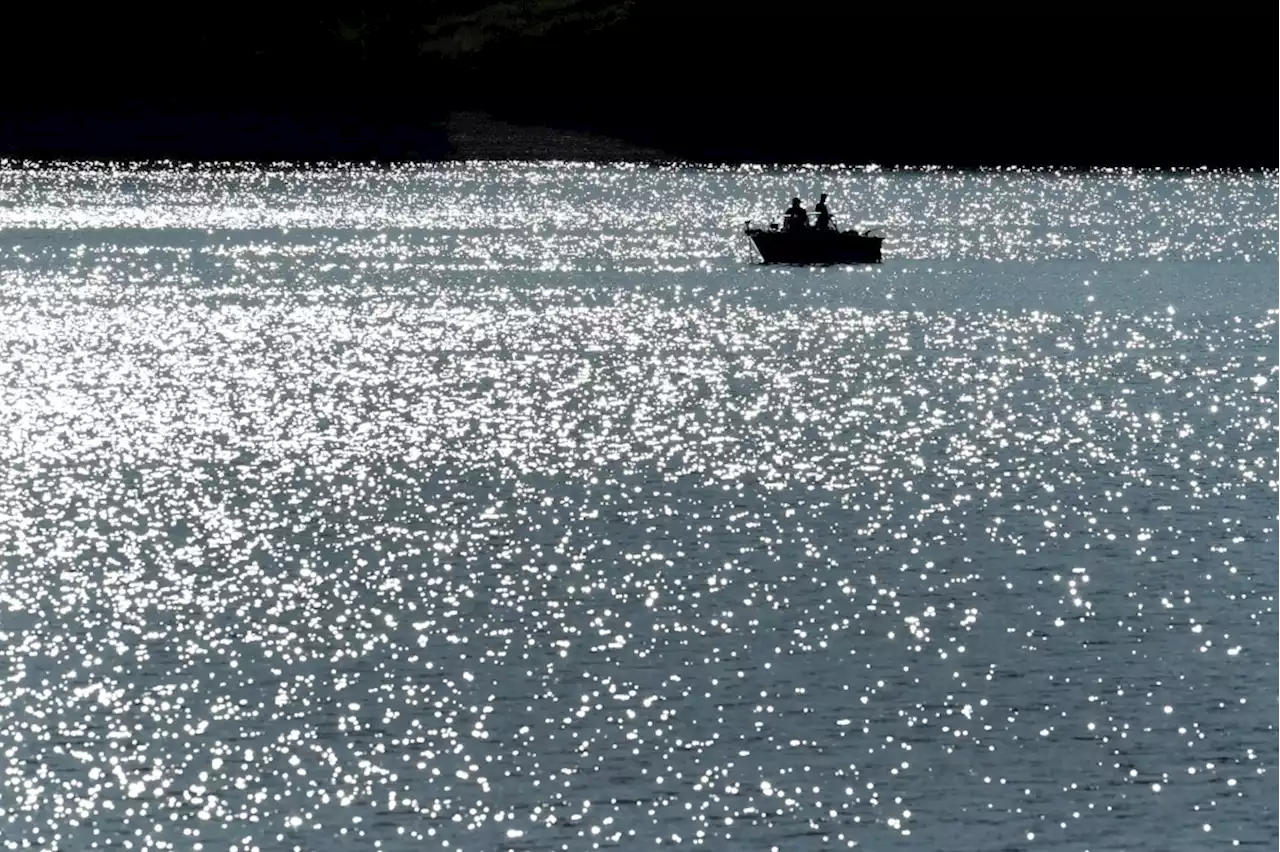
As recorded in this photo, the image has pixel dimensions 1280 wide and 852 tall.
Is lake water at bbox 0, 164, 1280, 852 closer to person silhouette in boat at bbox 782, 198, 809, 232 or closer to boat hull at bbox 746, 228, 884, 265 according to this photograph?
person silhouette in boat at bbox 782, 198, 809, 232

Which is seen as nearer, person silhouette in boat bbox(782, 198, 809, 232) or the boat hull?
person silhouette in boat bbox(782, 198, 809, 232)

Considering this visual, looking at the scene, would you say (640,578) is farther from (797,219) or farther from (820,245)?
(820,245)

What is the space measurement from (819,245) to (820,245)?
8 cm

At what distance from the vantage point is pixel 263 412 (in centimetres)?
7075

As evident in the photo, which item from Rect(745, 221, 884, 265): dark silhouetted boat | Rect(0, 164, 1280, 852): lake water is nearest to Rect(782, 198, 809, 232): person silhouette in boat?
Rect(745, 221, 884, 265): dark silhouetted boat

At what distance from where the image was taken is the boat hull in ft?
390

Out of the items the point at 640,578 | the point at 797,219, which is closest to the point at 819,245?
the point at 797,219

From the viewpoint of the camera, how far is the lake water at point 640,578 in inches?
1197

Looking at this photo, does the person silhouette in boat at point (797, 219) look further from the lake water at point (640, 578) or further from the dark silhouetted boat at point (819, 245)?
the lake water at point (640, 578)

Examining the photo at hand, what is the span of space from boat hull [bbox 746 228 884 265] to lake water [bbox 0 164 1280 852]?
44.3 ft

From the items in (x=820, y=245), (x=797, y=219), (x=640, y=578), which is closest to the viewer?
(x=640, y=578)

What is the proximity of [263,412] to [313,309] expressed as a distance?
35310 millimetres

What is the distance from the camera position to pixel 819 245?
119938mm

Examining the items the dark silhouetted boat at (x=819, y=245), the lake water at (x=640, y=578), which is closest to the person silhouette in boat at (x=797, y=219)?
the dark silhouetted boat at (x=819, y=245)
